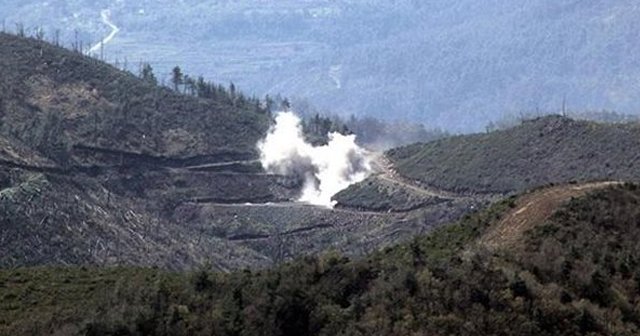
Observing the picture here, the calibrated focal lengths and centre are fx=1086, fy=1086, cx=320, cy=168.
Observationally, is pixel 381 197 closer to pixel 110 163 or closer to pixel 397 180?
pixel 397 180

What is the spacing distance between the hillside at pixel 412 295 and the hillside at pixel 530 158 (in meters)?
60.3

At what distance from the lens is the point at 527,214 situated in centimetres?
4491

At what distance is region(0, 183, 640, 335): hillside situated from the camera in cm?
3369

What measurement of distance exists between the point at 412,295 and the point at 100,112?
3739 inches

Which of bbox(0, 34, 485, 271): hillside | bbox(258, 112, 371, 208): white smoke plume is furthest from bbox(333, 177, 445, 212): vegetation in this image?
bbox(258, 112, 371, 208): white smoke plume

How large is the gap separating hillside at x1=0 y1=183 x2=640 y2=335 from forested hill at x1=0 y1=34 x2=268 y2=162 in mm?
71394

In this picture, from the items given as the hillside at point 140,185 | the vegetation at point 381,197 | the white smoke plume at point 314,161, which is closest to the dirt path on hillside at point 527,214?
the hillside at point 140,185

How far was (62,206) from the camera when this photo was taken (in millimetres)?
92125

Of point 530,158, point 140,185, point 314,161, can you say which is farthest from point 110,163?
point 530,158

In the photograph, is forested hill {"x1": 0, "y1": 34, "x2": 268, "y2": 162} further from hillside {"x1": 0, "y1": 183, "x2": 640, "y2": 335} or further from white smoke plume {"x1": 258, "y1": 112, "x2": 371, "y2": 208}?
hillside {"x1": 0, "y1": 183, "x2": 640, "y2": 335}

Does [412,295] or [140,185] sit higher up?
[412,295]

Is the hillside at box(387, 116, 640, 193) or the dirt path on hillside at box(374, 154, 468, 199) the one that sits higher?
the hillside at box(387, 116, 640, 193)

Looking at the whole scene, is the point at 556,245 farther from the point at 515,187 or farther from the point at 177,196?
the point at 177,196

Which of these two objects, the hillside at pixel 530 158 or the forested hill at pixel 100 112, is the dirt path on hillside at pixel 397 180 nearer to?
the hillside at pixel 530 158
